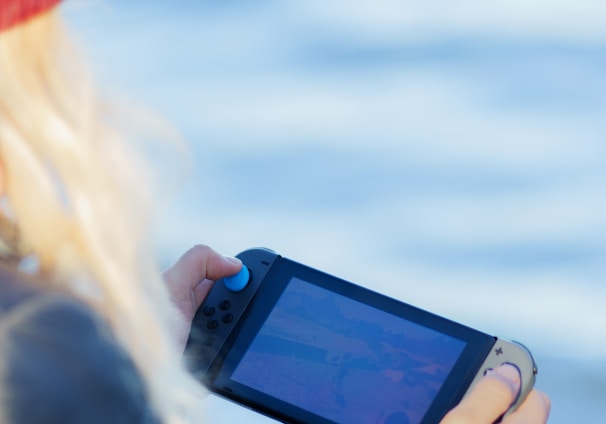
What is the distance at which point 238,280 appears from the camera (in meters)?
0.99

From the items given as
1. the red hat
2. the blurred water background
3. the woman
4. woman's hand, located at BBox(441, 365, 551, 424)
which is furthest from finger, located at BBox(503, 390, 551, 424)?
the blurred water background

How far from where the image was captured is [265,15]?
2.64 m

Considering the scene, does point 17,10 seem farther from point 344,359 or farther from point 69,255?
point 344,359

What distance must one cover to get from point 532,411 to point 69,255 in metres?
0.37

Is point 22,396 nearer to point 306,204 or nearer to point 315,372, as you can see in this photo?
point 315,372

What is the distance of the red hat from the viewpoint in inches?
21.6

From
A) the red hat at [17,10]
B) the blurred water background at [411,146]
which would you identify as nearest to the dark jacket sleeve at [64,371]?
the red hat at [17,10]

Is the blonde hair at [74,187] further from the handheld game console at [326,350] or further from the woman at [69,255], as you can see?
the handheld game console at [326,350]

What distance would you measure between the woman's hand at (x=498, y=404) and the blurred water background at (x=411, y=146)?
0.90 meters

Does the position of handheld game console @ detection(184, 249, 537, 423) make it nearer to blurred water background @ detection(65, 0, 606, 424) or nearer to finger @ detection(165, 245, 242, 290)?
finger @ detection(165, 245, 242, 290)

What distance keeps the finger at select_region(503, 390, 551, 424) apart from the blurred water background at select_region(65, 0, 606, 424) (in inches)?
35.6

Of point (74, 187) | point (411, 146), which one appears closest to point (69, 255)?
point (74, 187)

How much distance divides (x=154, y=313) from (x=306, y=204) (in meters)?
1.50

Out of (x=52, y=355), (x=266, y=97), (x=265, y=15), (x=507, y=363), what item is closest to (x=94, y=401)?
(x=52, y=355)
